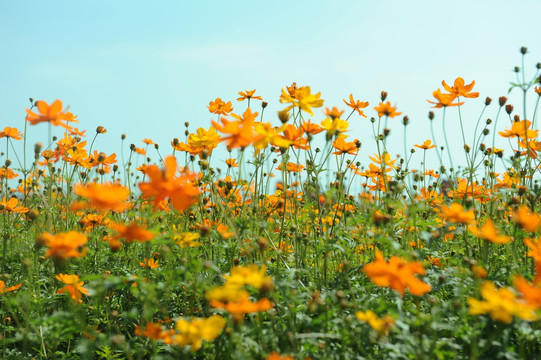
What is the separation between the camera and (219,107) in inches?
104

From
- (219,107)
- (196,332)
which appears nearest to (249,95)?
(219,107)

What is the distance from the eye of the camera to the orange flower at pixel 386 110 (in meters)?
2.00

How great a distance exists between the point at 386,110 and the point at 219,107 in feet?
3.54

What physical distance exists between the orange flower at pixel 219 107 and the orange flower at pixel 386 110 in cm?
99

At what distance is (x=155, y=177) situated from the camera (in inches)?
45.2

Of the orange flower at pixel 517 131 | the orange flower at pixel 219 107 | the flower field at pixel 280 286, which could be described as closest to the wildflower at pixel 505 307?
the flower field at pixel 280 286

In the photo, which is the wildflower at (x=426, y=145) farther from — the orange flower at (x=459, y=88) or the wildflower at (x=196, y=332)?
the wildflower at (x=196, y=332)

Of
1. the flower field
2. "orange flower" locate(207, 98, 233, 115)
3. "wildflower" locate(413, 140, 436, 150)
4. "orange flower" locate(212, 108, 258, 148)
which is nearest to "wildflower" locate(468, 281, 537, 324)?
the flower field

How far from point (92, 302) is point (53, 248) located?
110 centimetres

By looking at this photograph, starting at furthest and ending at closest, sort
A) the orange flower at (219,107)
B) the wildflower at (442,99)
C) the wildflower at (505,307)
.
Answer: the orange flower at (219,107) < the wildflower at (442,99) < the wildflower at (505,307)

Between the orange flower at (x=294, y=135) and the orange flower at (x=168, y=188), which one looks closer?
the orange flower at (x=168, y=188)

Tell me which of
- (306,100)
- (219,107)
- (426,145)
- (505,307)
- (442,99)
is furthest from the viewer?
(426,145)

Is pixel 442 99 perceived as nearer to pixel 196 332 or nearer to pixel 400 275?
pixel 400 275

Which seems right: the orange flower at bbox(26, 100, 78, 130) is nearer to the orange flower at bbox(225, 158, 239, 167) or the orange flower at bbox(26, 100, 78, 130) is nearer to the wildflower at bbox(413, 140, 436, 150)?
the orange flower at bbox(225, 158, 239, 167)
